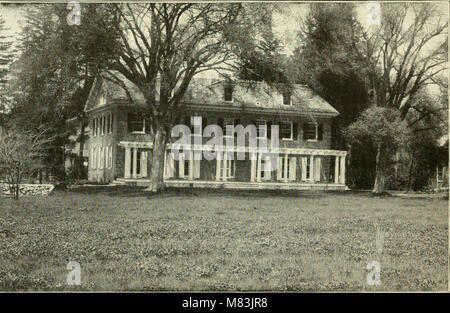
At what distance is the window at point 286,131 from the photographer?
554 inches

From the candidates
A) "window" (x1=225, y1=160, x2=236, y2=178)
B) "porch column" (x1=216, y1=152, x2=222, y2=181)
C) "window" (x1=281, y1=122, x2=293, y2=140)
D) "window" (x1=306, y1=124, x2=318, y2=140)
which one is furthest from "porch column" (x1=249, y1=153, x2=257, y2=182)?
"window" (x1=306, y1=124, x2=318, y2=140)

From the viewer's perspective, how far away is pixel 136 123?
21.0 meters

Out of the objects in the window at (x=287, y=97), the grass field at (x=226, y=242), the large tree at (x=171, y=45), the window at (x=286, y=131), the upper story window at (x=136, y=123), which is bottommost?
the grass field at (x=226, y=242)

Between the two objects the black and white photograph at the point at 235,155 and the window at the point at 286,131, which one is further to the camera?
the window at the point at 286,131

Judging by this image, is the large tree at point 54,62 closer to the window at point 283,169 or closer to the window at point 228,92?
the window at point 228,92

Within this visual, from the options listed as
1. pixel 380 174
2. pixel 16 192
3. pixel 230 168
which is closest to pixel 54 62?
pixel 16 192

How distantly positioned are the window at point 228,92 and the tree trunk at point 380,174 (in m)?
5.51

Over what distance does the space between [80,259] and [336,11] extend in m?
8.81

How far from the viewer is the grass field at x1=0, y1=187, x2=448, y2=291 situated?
28.5 feet

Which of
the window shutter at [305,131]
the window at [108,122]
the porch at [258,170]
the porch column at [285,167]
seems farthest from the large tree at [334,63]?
the window at [108,122]

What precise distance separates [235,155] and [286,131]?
3.08 metres

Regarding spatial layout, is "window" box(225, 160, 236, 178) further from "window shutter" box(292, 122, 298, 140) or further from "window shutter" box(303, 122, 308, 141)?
"window shutter" box(303, 122, 308, 141)

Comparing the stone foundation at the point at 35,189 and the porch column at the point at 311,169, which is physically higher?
the porch column at the point at 311,169
